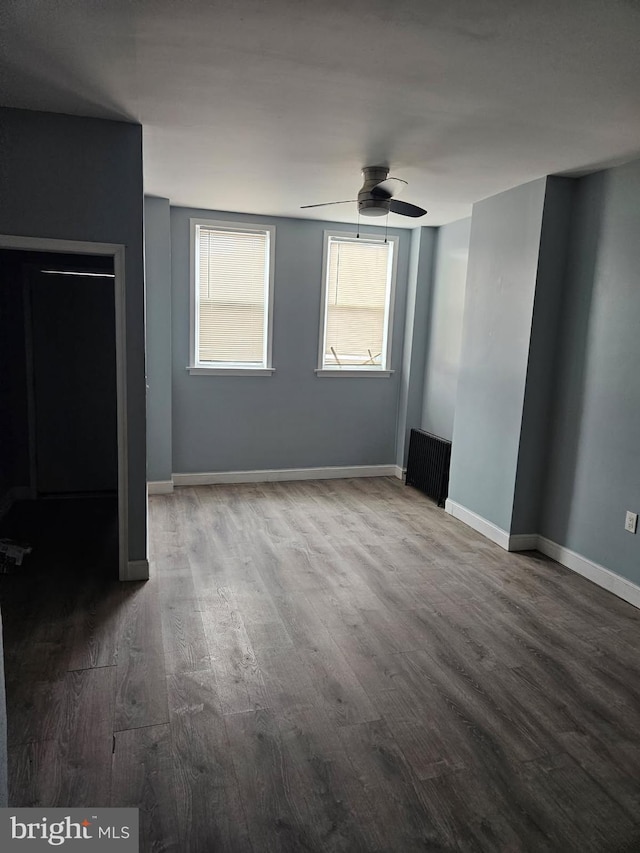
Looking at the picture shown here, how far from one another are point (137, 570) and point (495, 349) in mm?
3021

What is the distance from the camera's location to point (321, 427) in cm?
602

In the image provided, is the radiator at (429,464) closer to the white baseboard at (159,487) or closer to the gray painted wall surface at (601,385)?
the gray painted wall surface at (601,385)

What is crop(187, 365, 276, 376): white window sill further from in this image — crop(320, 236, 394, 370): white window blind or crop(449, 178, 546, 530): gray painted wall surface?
crop(449, 178, 546, 530): gray painted wall surface

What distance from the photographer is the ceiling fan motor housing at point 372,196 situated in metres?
3.73

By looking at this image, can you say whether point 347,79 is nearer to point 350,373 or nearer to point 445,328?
point 445,328

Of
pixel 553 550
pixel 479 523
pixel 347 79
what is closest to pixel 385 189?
pixel 347 79

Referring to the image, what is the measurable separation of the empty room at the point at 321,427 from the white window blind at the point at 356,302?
32mm

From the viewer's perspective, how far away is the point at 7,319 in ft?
15.5

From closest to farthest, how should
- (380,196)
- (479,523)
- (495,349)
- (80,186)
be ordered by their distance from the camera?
1. (80,186)
2. (380,196)
3. (495,349)
4. (479,523)

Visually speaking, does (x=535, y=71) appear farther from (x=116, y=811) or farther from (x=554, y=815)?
(x=116, y=811)

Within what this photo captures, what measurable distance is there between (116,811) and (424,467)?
433cm

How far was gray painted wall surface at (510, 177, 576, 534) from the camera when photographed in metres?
3.95

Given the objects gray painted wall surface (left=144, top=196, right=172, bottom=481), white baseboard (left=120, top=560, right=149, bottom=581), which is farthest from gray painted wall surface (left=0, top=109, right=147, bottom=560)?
gray painted wall surface (left=144, top=196, right=172, bottom=481)

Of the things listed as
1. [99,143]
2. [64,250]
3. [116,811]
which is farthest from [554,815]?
[99,143]
